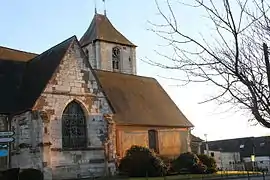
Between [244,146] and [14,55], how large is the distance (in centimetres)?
5808

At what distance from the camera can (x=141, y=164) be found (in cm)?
2802

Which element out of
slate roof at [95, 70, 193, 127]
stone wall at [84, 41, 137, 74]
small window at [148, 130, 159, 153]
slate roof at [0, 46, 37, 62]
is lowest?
small window at [148, 130, 159, 153]

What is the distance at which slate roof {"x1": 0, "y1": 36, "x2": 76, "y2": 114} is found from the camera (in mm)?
26375

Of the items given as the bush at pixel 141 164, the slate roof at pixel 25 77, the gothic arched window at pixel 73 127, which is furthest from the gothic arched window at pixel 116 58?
the gothic arched window at pixel 73 127

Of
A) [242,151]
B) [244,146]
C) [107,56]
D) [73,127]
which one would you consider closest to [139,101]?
[73,127]

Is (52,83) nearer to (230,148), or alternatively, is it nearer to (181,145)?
(181,145)

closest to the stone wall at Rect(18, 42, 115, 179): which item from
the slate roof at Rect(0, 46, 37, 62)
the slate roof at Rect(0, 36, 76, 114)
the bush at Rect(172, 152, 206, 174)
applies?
the slate roof at Rect(0, 36, 76, 114)

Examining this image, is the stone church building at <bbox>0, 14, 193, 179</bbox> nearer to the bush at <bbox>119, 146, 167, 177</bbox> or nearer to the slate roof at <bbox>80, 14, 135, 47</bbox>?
the bush at <bbox>119, 146, 167, 177</bbox>

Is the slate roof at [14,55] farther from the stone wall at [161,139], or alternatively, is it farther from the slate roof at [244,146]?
the slate roof at [244,146]

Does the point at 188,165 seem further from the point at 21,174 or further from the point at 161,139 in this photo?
the point at 21,174

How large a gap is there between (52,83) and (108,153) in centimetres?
580

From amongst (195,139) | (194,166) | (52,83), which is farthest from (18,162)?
(195,139)

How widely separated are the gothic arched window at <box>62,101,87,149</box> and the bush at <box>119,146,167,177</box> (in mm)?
3187

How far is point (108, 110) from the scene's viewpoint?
29.2 meters
